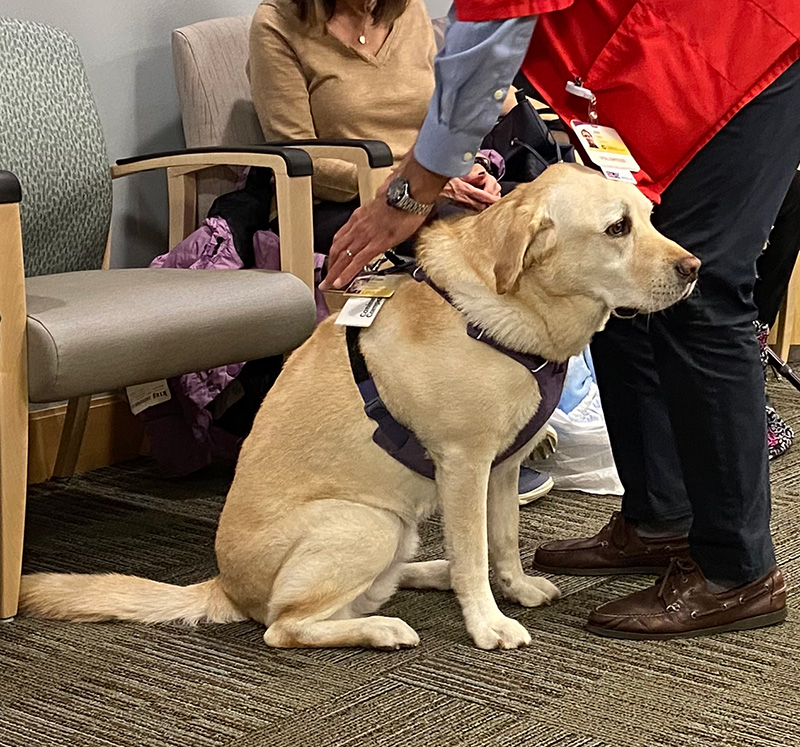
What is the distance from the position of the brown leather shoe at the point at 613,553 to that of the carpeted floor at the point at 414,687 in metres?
0.03

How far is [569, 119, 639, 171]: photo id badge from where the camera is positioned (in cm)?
169

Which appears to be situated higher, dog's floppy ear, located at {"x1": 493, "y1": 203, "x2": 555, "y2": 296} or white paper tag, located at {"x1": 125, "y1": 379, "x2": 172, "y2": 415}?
dog's floppy ear, located at {"x1": 493, "y1": 203, "x2": 555, "y2": 296}

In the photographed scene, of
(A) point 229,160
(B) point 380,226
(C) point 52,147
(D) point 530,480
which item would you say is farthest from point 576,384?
(C) point 52,147

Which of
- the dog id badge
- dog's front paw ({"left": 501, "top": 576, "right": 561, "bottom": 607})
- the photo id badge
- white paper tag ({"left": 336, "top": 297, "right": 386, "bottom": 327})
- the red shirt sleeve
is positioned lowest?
dog's front paw ({"left": 501, "top": 576, "right": 561, "bottom": 607})

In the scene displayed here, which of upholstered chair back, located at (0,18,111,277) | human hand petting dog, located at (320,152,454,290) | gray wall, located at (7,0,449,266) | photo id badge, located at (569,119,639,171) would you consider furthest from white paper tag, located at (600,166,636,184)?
gray wall, located at (7,0,449,266)

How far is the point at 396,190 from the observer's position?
1.76 metres

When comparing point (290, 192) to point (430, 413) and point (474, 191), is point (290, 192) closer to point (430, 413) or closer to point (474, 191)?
point (474, 191)

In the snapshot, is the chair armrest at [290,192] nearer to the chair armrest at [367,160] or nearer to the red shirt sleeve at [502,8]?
the chair armrest at [367,160]

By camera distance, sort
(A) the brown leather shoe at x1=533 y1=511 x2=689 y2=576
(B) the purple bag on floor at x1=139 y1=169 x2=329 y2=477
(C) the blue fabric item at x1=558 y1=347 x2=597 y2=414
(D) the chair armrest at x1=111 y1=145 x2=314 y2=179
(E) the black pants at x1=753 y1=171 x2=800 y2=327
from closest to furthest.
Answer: (A) the brown leather shoe at x1=533 y1=511 x2=689 y2=576 → (D) the chair armrest at x1=111 y1=145 x2=314 y2=179 → (B) the purple bag on floor at x1=139 y1=169 x2=329 y2=477 → (C) the blue fabric item at x1=558 y1=347 x2=597 y2=414 → (E) the black pants at x1=753 y1=171 x2=800 y2=327

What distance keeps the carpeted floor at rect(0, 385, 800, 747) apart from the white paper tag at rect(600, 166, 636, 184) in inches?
28.1

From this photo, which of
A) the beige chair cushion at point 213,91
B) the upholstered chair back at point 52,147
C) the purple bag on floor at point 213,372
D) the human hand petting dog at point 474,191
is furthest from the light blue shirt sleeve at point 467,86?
the beige chair cushion at point 213,91

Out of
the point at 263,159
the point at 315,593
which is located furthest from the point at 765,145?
the point at 263,159

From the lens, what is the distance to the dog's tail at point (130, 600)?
197 cm

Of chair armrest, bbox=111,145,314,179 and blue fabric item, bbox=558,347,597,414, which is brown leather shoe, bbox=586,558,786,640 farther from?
chair armrest, bbox=111,145,314,179
